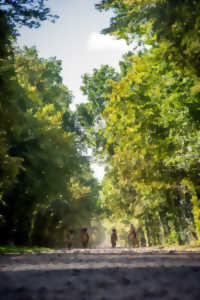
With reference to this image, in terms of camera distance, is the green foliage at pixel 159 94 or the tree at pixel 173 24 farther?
the green foliage at pixel 159 94

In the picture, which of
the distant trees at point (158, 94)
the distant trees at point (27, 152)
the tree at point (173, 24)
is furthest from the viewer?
the distant trees at point (27, 152)

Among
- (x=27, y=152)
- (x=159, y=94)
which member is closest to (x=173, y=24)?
(x=159, y=94)

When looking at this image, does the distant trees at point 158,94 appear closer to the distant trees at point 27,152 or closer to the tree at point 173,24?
the tree at point 173,24

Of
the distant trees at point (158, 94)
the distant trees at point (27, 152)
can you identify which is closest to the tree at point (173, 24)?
the distant trees at point (158, 94)

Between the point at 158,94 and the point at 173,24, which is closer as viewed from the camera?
the point at 173,24

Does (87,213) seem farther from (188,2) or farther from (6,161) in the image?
(188,2)

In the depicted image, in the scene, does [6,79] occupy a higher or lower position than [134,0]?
lower

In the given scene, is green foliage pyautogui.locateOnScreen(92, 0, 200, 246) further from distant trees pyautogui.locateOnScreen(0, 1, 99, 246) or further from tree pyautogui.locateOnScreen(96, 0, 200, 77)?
distant trees pyautogui.locateOnScreen(0, 1, 99, 246)

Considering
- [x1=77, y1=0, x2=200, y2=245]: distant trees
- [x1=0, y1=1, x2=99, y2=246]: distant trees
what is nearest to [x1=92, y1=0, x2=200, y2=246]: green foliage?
[x1=77, y1=0, x2=200, y2=245]: distant trees

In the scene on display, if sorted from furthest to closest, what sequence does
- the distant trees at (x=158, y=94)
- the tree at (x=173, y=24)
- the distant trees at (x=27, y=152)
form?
the distant trees at (x=27, y=152) < the distant trees at (x=158, y=94) < the tree at (x=173, y=24)

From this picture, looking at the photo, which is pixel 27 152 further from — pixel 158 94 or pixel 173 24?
pixel 173 24

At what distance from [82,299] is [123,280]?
128 centimetres

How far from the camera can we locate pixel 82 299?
133 inches

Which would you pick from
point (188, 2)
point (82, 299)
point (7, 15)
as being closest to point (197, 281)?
point (82, 299)
